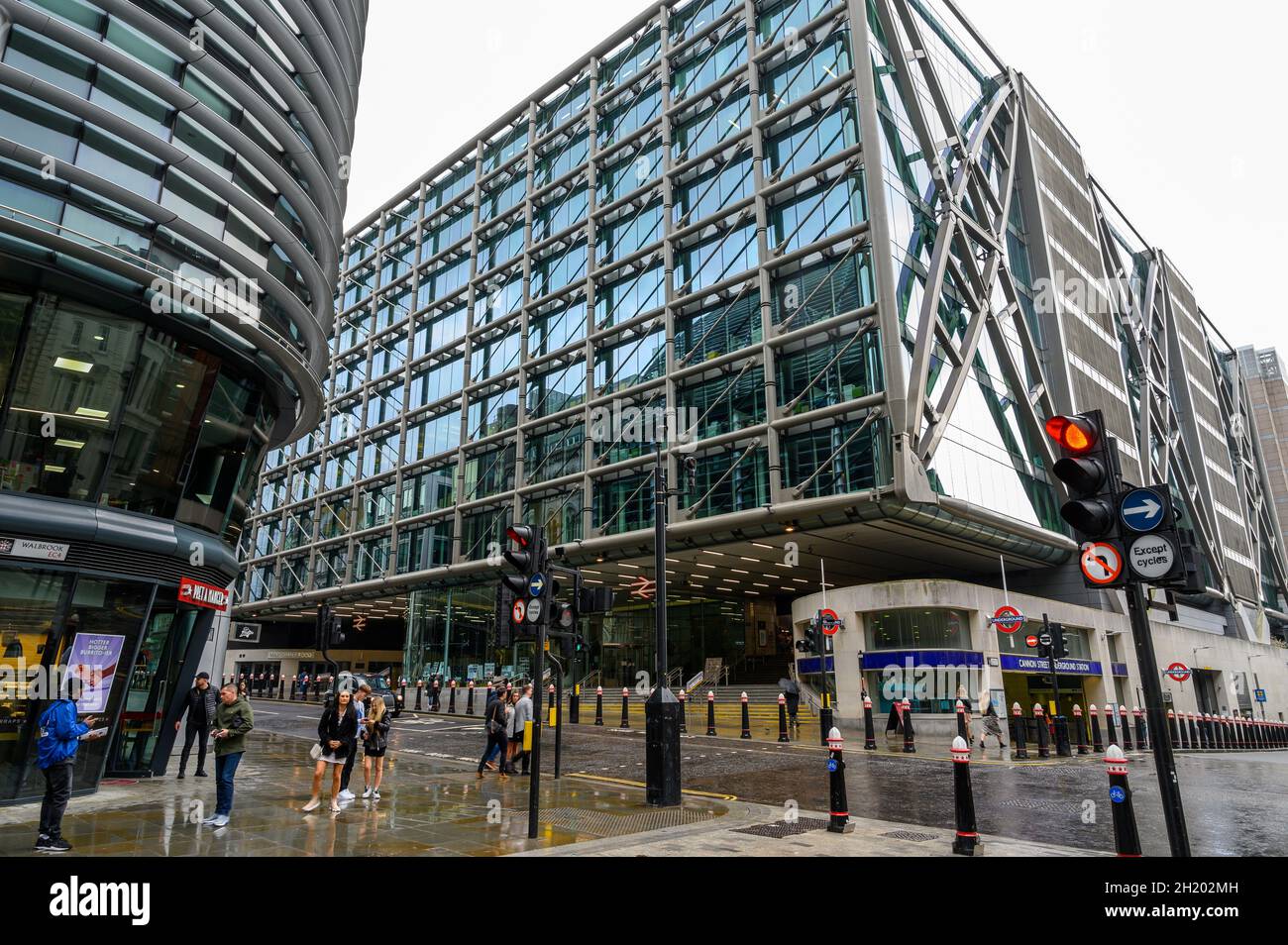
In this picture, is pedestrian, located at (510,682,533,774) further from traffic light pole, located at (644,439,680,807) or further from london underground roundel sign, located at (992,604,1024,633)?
london underground roundel sign, located at (992,604,1024,633)

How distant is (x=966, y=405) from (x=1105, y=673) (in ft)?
52.5

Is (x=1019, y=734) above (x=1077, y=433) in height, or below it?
below

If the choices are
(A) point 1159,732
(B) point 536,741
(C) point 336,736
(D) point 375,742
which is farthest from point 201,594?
(A) point 1159,732

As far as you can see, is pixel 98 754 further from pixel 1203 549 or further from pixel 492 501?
pixel 1203 549

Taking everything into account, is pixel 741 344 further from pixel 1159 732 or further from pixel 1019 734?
pixel 1159 732

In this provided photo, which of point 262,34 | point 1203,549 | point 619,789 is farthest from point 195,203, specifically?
point 1203,549

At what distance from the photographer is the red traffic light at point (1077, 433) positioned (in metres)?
6.43

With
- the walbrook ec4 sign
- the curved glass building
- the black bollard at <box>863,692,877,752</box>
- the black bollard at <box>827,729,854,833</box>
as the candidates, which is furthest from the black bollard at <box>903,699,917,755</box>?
the curved glass building

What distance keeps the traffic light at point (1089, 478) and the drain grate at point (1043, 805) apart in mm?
6814

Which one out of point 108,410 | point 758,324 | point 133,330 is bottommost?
point 108,410

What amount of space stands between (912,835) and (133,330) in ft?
47.7

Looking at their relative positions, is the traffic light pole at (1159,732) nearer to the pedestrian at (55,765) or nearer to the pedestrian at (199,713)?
the pedestrian at (55,765)

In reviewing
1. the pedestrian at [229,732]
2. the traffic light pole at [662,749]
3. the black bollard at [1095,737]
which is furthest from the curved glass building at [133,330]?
the black bollard at [1095,737]

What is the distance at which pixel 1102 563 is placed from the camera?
20.4 ft
